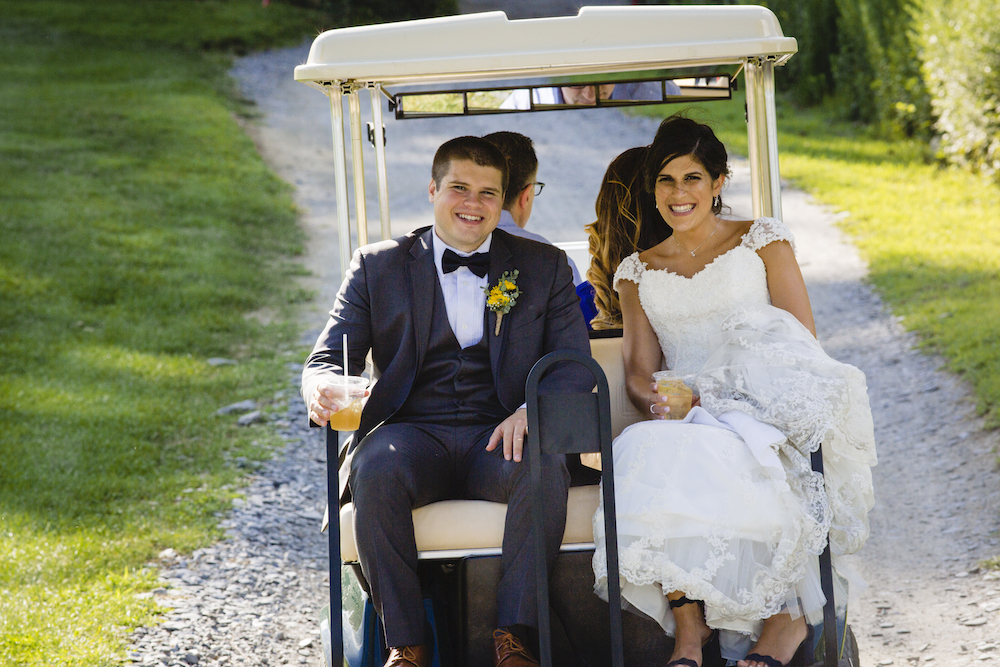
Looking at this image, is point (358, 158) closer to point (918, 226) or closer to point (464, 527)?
point (464, 527)

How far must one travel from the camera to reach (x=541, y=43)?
8.50ft

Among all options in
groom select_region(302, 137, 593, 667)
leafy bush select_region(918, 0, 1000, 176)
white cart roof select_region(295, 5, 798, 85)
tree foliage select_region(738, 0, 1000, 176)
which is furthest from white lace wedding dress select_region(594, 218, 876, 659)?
tree foliage select_region(738, 0, 1000, 176)

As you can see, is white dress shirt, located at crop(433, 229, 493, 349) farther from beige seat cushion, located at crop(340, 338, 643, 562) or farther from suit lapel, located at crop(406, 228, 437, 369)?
beige seat cushion, located at crop(340, 338, 643, 562)

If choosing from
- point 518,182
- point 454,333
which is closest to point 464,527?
point 454,333

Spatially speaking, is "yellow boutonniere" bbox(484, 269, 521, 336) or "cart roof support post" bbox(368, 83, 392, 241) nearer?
"yellow boutonniere" bbox(484, 269, 521, 336)

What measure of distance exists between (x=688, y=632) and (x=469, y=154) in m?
1.58

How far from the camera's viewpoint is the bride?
2461 millimetres

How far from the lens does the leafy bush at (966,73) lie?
8.75 meters

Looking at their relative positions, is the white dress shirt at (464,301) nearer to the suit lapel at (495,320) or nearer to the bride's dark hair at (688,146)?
the suit lapel at (495,320)

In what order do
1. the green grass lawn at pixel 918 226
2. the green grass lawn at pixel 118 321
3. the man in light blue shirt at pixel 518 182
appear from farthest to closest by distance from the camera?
the green grass lawn at pixel 918 226 → the green grass lawn at pixel 118 321 → the man in light blue shirt at pixel 518 182

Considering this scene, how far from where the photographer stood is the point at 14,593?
151 inches

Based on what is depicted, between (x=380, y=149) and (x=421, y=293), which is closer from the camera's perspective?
(x=421, y=293)

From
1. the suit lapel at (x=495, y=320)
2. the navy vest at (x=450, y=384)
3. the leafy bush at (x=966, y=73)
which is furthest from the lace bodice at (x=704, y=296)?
the leafy bush at (x=966, y=73)

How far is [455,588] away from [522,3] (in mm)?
20026
